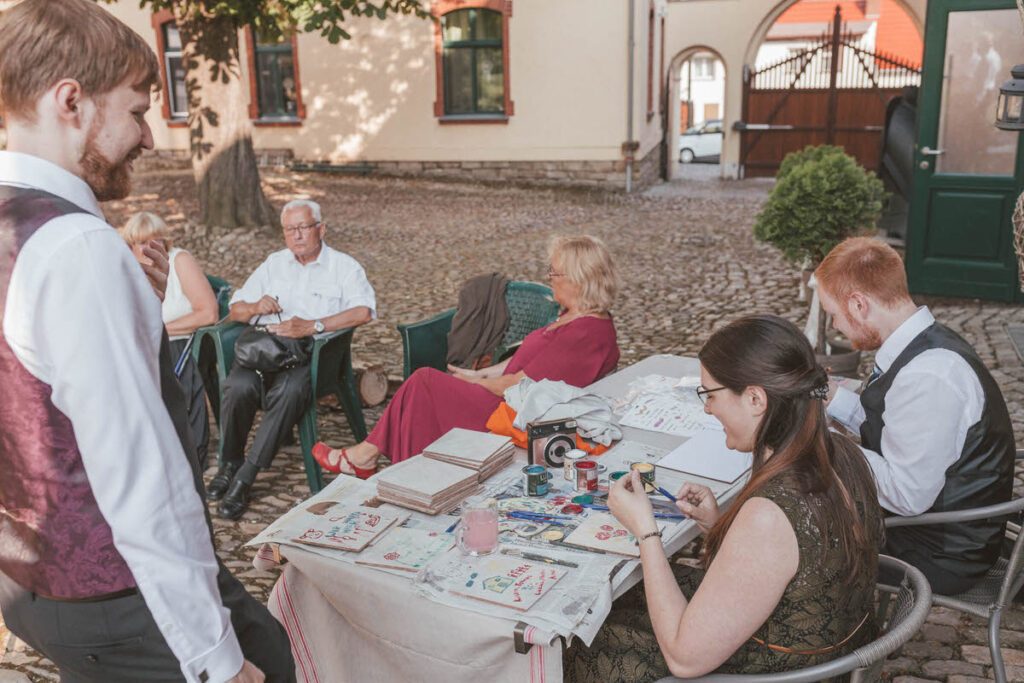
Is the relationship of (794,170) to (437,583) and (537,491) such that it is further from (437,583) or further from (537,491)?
(437,583)

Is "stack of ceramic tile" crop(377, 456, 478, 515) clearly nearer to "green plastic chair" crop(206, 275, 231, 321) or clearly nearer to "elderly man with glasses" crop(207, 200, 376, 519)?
"elderly man with glasses" crop(207, 200, 376, 519)

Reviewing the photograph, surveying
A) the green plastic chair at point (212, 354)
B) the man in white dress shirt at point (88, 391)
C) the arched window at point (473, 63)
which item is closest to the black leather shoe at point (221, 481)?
the green plastic chair at point (212, 354)

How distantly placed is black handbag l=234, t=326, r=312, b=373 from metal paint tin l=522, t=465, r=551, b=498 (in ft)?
7.26

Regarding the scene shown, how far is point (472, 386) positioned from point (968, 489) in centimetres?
206

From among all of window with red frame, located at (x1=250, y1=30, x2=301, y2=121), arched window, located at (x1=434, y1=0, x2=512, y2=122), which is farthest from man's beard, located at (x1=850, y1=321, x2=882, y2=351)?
window with red frame, located at (x1=250, y1=30, x2=301, y2=121)

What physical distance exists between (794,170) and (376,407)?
3.13 meters

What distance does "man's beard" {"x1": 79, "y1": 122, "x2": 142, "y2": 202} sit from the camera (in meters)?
1.49

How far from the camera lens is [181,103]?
18.1 metres

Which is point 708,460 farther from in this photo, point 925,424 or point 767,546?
point 767,546

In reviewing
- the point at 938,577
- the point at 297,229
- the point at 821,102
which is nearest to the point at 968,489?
the point at 938,577

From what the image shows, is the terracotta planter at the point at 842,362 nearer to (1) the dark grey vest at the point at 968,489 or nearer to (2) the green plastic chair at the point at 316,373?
(1) the dark grey vest at the point at 968,489

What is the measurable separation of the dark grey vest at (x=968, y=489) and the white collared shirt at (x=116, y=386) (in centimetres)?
212

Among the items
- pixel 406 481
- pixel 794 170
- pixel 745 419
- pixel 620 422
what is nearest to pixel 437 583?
pixel 406 481

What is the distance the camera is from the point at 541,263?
979 centimetres
